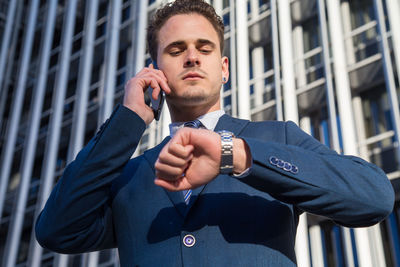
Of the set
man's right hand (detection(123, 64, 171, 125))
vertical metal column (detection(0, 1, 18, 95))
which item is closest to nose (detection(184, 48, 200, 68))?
man's right hand (detection(123, 64, 171, 125))

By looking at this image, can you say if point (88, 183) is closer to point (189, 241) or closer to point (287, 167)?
point (189, 241)

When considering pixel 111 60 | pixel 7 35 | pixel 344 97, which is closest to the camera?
pixel 344 97

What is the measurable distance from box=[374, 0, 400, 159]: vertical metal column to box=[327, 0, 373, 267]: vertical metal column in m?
0.68

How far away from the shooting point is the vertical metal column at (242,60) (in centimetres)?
1055

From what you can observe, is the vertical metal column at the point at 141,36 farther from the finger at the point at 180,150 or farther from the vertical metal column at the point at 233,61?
the finger at the point at 180,150

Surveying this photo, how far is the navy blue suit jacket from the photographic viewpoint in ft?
5.61

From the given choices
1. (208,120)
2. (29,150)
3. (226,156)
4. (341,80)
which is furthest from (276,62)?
(226,156)

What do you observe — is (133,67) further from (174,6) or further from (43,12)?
(174,6)

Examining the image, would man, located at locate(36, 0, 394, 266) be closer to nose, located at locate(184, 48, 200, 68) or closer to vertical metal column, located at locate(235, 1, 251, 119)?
nose, located at locate(184, 48, 200, 68)

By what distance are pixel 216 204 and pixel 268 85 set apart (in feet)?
32.2

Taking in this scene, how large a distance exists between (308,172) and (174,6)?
1.19 m

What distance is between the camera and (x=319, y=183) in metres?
1.70

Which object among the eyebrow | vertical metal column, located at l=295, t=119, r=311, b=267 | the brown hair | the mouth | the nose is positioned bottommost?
the mouth

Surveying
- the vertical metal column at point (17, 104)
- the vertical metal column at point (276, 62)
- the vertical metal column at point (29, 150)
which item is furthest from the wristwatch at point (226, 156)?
the vertical metal column at point (17, 104)
